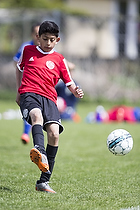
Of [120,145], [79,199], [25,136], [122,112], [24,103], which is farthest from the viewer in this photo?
[122,112]

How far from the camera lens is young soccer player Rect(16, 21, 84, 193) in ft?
14.1

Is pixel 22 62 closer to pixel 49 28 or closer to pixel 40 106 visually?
pixel 49 28

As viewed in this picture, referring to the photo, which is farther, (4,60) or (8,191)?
(4,60)

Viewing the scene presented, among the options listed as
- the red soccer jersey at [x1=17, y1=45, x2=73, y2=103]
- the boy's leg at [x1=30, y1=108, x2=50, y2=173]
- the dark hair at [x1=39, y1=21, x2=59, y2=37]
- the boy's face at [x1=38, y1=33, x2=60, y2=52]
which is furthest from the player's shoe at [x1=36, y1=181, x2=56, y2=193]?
the dark hair at [x1=39, y1=21, x2=59, y2=37]

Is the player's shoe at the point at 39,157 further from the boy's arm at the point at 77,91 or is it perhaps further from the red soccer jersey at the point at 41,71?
the boy's arm at the point at 77,91

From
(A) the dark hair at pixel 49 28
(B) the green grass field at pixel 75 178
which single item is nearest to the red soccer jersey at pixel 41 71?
(A) the dark hair at pixel 49 28

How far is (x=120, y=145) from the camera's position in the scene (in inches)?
192

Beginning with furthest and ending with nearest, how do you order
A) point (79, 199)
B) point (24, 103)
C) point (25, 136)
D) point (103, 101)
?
point (103, 101) → point (25, 136) → point (24, 103) → point (79, 199)

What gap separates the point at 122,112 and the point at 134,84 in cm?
448

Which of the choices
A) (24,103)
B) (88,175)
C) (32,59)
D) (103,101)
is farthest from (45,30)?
(103,101)

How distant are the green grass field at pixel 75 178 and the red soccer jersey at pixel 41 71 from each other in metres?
1.01

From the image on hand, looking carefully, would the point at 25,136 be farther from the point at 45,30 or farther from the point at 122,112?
the point at 122,112

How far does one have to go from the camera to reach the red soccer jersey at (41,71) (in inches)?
177

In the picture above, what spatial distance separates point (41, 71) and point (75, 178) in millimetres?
1380
